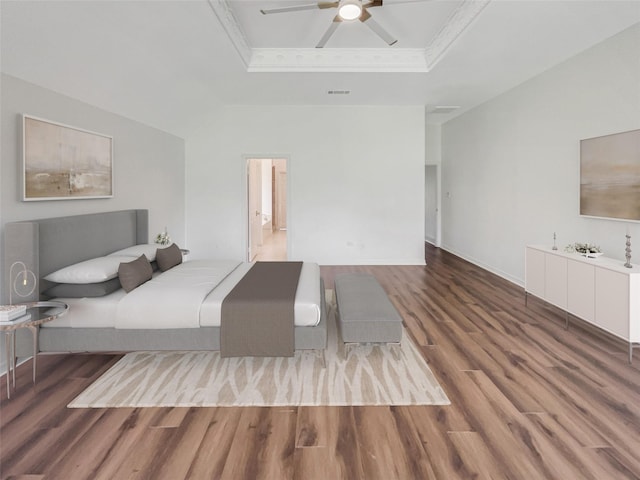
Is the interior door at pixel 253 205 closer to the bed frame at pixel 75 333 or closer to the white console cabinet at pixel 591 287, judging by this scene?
the bed frame at pixel 75 333

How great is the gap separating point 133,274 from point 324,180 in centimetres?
424

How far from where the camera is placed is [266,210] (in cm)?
1222

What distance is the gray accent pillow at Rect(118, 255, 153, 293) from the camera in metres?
3.06

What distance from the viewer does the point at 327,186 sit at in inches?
267

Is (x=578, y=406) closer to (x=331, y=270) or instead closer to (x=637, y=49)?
(x=637, y=49)

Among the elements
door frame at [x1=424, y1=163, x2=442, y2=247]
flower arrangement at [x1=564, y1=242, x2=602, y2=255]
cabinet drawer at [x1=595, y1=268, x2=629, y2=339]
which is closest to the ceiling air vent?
door frame at [x1=424, y1=163, x2=442, y2=247]

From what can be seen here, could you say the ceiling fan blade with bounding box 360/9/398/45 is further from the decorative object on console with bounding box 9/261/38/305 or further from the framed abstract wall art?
the decorative object on console with bounding box 9/261/38/305

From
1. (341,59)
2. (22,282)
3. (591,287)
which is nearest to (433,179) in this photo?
(341,59)

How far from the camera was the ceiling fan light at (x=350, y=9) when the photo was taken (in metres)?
2.92

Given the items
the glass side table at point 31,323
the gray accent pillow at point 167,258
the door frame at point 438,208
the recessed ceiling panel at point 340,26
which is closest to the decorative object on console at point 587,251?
the recessed ceiling panel at point 340,26

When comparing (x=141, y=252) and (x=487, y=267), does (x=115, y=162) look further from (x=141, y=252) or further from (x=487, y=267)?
(x=487, y=267)

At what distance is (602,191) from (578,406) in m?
2.52

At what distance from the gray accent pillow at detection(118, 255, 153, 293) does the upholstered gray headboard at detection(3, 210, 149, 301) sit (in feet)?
1.84

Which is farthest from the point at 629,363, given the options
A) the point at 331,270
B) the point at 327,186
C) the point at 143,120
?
the point at 143,120
